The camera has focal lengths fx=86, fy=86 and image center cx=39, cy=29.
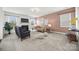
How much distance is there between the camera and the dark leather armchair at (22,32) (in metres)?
2.01

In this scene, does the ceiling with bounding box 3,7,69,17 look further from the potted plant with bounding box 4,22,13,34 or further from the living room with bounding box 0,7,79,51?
the potted plant with bounding box 4,22,13,34

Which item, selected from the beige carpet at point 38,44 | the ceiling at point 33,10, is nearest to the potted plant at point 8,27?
the beige carpet at point 38,44

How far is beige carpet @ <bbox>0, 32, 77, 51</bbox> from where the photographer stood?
77.3 inches

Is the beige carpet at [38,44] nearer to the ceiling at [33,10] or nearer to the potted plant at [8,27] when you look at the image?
the potted plant at [8,27]

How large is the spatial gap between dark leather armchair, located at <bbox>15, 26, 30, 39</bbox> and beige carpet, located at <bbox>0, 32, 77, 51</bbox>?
0.29 ft

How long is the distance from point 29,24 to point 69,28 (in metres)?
0.96

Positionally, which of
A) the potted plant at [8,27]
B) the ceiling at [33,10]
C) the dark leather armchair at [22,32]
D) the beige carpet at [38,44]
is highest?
the ceiling at [33,10]

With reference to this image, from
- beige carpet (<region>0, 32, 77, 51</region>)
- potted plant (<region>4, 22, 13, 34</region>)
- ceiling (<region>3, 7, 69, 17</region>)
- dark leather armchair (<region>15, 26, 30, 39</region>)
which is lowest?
beige carpet (<region>0, 32, 77, 51</region>)

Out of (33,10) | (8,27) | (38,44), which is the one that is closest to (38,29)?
(38,44)

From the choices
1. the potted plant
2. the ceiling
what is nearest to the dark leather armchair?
the potted plant

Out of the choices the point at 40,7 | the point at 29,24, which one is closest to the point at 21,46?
the point at 29,24

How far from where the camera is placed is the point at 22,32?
6.68 feet
